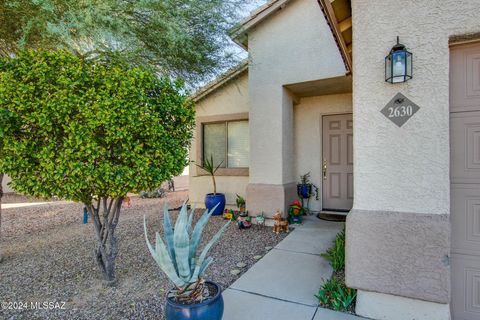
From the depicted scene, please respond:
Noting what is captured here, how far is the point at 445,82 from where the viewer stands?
240cm

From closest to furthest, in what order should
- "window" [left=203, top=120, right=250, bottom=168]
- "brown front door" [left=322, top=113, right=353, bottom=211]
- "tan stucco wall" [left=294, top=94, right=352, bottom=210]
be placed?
"brown front door" [left=322, top=113, right=353, bottom=211] < "tan stucco wall" [left=294, top=94, right=352, bottom=210] < "window" [left=203, top=120, right=250, bottom=168]

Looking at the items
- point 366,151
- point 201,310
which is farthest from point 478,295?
point 201,310

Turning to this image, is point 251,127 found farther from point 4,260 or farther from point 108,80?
point 4,260

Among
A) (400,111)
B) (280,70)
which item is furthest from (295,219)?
(400,111)

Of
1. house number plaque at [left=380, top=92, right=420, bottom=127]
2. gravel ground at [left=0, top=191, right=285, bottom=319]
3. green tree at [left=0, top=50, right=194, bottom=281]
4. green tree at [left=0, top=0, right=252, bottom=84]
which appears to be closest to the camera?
house number plaque at [left=380, top=92, right=420, bottom=127]

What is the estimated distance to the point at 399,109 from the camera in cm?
257

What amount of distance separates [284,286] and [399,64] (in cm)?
282

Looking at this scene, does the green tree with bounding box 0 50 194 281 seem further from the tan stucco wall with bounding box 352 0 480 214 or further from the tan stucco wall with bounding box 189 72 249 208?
the tan stucco wall with bounding box 189 72 249 208

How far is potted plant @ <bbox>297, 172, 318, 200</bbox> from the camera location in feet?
22.6

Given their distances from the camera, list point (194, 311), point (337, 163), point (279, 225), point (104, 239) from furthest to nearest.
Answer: point (337, 163)
point (279, 225)
point (104, 239)
point (194, 311)

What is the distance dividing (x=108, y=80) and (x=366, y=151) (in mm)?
2936

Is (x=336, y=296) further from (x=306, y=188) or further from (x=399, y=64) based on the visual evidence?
(x=306, y=188)

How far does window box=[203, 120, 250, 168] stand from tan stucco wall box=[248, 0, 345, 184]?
3.84ft

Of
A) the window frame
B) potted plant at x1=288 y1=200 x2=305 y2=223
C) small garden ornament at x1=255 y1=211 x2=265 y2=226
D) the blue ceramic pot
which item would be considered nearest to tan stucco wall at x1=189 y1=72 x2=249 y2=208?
the window frame
